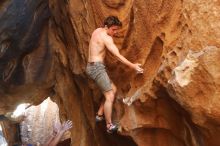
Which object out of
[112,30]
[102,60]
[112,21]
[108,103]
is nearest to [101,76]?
[102,60]

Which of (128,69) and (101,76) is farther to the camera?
(128,69)

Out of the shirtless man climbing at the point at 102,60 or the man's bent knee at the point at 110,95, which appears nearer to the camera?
the shirtless man climbing at the point at 102,60

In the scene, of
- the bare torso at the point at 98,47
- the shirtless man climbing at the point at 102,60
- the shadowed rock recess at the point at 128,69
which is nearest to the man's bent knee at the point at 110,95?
the shirtless man climbing at the point at 102,60

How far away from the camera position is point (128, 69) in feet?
23.6

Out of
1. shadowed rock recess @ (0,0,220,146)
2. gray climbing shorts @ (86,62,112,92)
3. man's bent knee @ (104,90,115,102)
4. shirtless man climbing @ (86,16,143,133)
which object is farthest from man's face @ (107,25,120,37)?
man's bent knee @ (104,90,115,102)

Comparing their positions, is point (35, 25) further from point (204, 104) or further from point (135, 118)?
point (204, 104)

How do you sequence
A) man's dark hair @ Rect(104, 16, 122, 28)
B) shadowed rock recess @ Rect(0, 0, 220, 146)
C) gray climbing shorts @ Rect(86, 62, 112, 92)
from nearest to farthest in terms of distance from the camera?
shadowed rock recess @ Rect(0, 0, 220, 146) → man's dark hair @ Rect(104, 16, 122, 28) → gray climbing shorts @ Rect(86, 62, 112, 92)

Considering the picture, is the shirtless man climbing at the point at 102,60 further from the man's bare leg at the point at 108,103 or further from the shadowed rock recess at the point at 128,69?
the shadowed rock recess at the point at 128,69

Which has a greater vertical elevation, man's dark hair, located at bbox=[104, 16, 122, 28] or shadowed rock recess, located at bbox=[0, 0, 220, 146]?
man's dark hair, located at bbox=[104, 16, 122, 28]

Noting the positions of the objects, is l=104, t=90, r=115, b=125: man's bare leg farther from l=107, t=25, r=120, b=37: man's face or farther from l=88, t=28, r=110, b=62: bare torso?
l=107, t=25, r=120, b=37: man's face

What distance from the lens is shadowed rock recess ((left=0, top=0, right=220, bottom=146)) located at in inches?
201

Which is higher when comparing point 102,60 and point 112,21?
point 112,21

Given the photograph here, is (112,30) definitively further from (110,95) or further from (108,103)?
(108,103)

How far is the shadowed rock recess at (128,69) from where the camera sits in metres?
5.10
